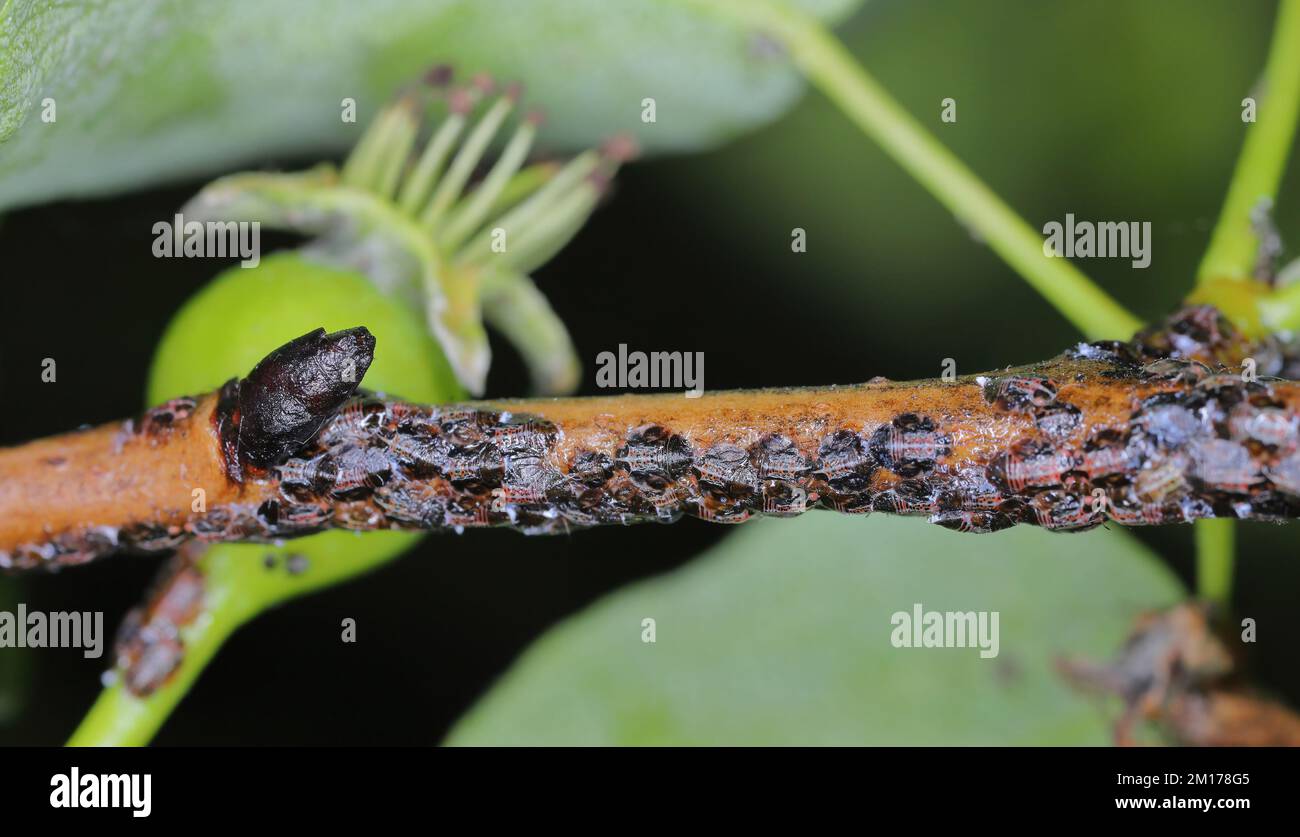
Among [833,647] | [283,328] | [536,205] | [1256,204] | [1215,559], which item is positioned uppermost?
[536,205]

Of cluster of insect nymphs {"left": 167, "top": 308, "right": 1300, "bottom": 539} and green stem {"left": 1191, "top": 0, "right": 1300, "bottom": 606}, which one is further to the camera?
green stem {"left": 1191, "top": 0, "right": 1300, "bottom": 606}

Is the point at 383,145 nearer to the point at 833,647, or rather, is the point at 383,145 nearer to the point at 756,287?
the point at 756,287

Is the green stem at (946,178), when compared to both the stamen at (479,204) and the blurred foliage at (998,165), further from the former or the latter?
the blurred foliage at (998,165)

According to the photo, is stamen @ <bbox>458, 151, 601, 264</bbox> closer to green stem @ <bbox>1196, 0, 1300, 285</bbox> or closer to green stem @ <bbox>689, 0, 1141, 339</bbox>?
green stem @ <bbox>689, 0, 1141, 339</bbox>

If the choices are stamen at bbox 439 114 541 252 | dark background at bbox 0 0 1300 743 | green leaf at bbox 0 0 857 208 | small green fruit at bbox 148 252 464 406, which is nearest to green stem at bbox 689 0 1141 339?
green leaf at bbox 0 0 857 208

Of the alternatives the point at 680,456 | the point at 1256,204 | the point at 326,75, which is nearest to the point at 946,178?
the point at 1256,204

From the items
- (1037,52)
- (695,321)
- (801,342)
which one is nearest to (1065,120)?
(1037,52)

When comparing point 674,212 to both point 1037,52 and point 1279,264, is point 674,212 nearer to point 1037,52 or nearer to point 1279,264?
point 1037,52
